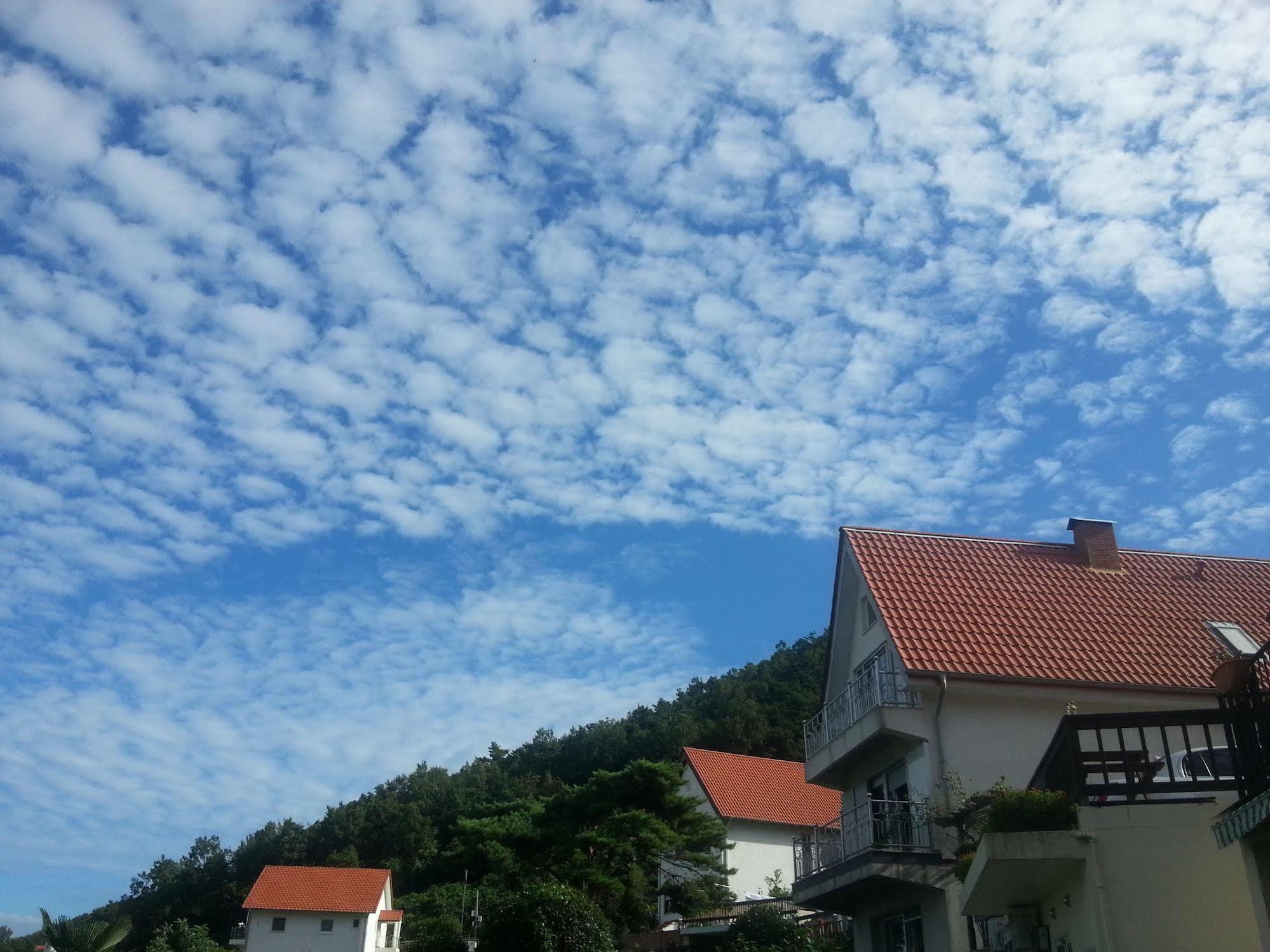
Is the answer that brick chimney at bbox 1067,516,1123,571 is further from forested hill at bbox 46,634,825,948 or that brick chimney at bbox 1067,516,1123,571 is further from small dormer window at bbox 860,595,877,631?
forested hill at bbox 46,634,825,948

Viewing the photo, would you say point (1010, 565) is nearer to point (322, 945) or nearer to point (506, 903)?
point (506, 903)

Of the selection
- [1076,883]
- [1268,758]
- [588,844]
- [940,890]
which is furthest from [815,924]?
[1268,758]

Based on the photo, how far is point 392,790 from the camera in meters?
93.6

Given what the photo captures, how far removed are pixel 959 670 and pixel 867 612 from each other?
4.30 m

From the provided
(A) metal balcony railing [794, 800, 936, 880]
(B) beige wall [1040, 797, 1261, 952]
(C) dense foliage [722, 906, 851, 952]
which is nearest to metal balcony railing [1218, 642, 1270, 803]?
(B) beige wall [1040, 797, 1261, 952]

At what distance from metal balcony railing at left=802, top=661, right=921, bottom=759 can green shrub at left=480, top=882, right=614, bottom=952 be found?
250 inches

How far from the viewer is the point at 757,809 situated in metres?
41.7

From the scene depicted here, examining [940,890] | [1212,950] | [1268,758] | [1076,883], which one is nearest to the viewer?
[1268,758]

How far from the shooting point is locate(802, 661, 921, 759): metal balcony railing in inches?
829

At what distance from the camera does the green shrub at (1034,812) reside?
12.3 metres

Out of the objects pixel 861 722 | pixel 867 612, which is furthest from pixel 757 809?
pixel 861 722

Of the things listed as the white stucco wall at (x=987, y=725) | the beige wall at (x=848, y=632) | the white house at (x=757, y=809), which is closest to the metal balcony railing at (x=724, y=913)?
the beige wall at (x=848, y=632)

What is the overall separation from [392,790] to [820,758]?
76705 mm

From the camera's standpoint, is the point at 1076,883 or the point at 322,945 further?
the point at 322,945
